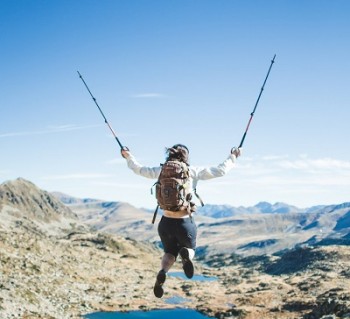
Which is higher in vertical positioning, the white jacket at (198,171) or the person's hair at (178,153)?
the person's hair at (178,153)

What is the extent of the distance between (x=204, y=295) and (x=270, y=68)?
290ft

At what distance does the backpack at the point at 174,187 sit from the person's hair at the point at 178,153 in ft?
0.72

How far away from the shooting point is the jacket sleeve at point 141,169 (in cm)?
1056

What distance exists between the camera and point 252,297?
287ft

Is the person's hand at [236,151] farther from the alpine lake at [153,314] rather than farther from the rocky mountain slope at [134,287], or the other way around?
the alpine lake at [153,314]

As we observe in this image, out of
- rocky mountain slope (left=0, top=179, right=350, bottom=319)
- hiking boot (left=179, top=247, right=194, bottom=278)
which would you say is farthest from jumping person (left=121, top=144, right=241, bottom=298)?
rocky mountain slope (left=0, top=179, right=350, bottom=319)

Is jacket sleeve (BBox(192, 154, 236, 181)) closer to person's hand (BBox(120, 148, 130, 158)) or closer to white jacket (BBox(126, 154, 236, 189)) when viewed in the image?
white jacket (BBox(126, 154, 236, 189))

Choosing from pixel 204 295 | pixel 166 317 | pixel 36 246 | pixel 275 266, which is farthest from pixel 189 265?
pixel 275 266

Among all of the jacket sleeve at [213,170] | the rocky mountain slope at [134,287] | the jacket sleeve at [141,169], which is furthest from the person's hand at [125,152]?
the rocky mountain slope at [134,287]

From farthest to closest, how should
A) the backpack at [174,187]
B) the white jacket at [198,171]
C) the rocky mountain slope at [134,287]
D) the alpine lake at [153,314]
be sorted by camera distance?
the alpine lake at [153,314] < the rocky mountain slope at [134,287] < the white jacket at [198,171] < the backpack at [174,187]

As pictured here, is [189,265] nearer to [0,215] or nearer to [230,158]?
[230,158]

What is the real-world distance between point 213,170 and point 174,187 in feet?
3.83

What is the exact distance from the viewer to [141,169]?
10.7m

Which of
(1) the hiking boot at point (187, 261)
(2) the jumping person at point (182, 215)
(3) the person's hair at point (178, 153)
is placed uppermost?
(3) the person's hair at point (178, 153)
